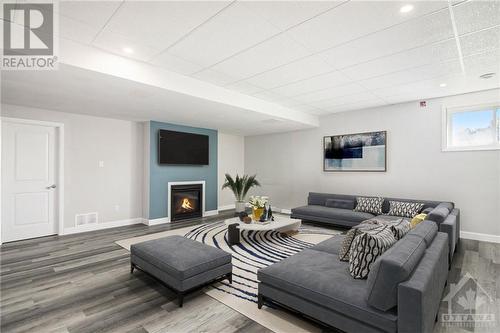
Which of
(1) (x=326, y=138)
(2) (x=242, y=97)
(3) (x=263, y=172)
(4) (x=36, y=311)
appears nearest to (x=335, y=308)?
(4) (x=36, y=311)

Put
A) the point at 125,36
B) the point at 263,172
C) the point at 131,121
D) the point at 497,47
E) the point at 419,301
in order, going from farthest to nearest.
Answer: the point at 263,172, the point at 131,121, the point at 497,47, the point at 125,36, the point at 419,301

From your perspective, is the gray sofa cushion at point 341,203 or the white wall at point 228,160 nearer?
the gray sofa cushion at point 341,203

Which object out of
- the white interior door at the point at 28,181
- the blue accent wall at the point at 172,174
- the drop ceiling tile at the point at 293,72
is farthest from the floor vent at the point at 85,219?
the drop ceiling tile at the point at 293,72

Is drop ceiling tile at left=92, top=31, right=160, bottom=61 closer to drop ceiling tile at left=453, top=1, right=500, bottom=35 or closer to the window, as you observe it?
drop ceiling tile at left=453, top=1, right=500, bottom=35

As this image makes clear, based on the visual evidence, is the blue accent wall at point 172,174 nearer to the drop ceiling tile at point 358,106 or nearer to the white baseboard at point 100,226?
the white baseboard at point 100,226

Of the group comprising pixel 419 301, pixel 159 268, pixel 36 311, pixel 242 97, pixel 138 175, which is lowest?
pixel 36 311

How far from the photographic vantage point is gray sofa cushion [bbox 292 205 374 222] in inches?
190

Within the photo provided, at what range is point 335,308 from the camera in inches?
71.0

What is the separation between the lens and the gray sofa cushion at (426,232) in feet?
7.19

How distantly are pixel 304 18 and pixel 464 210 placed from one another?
15.1 feet

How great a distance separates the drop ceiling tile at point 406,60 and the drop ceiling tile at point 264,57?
0.96 meters

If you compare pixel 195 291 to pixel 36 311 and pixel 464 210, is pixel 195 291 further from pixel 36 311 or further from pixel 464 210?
pixel 464 210

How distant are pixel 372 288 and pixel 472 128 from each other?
4.61m

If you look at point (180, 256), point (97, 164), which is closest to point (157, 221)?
point (97, 164)
